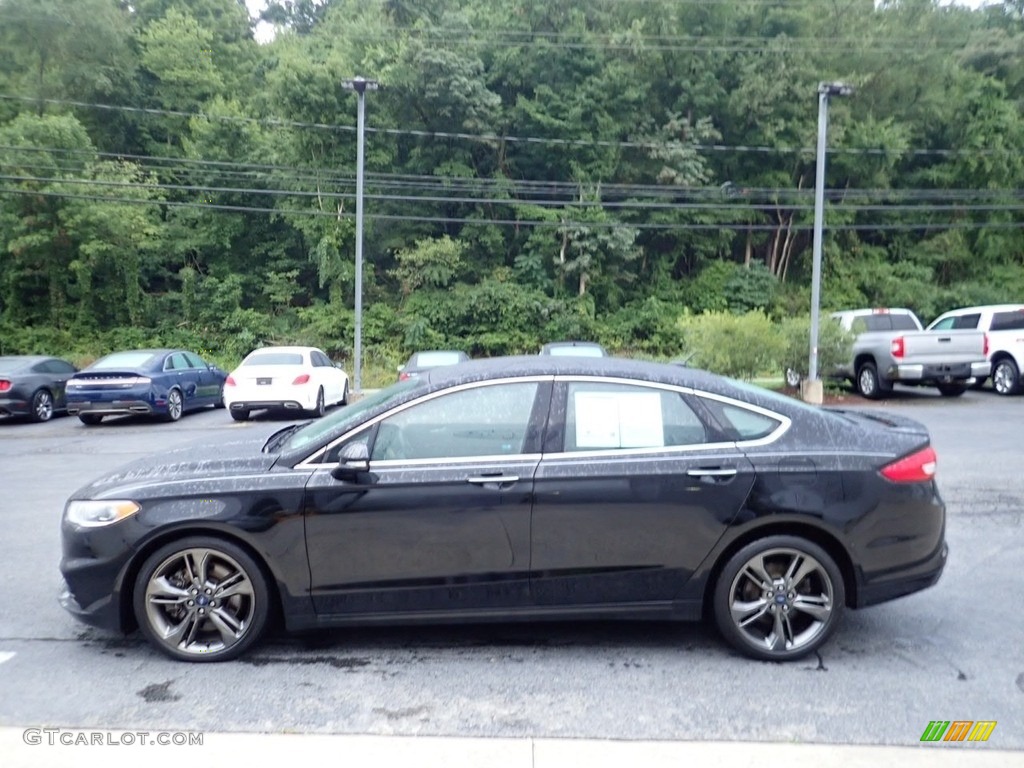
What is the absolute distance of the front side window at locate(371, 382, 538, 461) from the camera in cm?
468

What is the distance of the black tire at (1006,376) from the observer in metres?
19.7

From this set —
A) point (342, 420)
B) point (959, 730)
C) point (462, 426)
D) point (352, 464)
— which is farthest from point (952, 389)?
point (352, 464)

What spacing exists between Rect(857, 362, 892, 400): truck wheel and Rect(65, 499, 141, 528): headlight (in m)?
17.9

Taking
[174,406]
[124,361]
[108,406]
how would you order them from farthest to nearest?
1. [174,406]
2. [124,361]
3. [108,406]

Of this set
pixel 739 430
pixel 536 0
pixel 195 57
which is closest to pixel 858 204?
pixel 536 0

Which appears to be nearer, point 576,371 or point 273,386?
point 576,371

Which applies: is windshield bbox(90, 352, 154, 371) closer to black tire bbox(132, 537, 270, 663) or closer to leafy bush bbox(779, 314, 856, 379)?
black tire bbox(132, 537, 270, 663)

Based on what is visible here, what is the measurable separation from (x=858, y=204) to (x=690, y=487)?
1660 inches

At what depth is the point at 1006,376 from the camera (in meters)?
19.9

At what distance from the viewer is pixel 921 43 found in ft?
136

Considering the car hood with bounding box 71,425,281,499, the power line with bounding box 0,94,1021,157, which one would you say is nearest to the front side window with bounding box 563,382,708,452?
the car hood with bounding box 71,425,281,499

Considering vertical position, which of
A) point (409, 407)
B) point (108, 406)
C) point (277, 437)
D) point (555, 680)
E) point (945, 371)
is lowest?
point (555, 680)

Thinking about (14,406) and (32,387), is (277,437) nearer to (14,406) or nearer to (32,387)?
(14,406)

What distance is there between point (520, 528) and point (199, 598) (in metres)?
1.71
